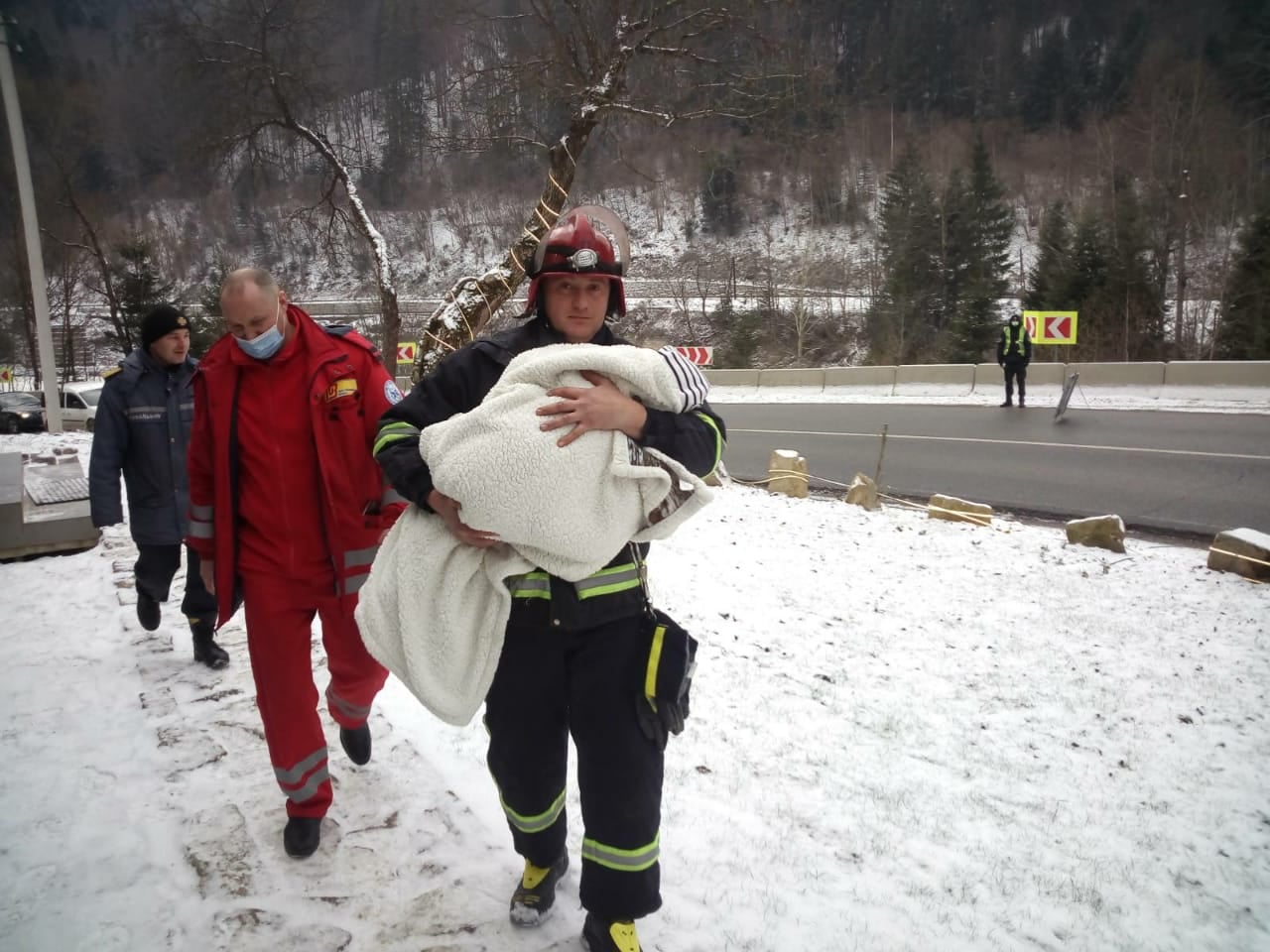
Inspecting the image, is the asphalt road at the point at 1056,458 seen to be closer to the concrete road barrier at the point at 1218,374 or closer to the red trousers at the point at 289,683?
the concrete road barrier at the point at 1218,374

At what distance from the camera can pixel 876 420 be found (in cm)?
1644

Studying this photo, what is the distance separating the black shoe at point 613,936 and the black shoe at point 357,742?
131cm

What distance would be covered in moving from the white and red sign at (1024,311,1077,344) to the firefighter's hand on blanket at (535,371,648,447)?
1840 centimetres

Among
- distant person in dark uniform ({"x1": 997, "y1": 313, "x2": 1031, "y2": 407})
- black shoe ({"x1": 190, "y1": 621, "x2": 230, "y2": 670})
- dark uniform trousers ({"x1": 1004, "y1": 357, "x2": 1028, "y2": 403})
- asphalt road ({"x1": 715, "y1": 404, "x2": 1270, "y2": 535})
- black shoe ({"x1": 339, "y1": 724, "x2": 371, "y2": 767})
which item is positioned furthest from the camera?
dark uniform trousers ({"x1": 1004, "y1": 357, "x2": 1028, "y2": 403})

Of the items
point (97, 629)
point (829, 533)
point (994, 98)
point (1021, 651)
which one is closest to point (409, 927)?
point (97, 629)

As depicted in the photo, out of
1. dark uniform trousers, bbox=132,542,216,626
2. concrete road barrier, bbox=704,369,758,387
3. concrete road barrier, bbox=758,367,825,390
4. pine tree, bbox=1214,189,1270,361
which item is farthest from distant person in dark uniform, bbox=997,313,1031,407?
dark uniform trousers, bbox=132,542,216,626

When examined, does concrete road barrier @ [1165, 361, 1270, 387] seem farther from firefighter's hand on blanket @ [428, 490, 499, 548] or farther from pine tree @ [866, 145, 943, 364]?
firefighter's hand on blanket @ [428, 490, 499, 548]

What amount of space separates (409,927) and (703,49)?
980 cm

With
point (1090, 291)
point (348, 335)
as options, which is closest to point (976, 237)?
point (1090, 291)

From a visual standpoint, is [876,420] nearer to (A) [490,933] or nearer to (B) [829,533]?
(B) [829,533]

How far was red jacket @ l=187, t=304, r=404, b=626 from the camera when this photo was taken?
8.32ft

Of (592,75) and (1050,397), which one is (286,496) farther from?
(1050,397)

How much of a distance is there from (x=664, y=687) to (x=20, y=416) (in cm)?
2616

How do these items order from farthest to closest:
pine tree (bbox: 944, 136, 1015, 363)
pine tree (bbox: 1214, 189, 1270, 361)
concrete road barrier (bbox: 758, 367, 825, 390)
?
pine tree (bbox: 944, 136, 1015, 363), concrete road barrier (bbox: 758, 367, 825, 390), pine tree (bbox: 1214, 189, 1270, 361)
